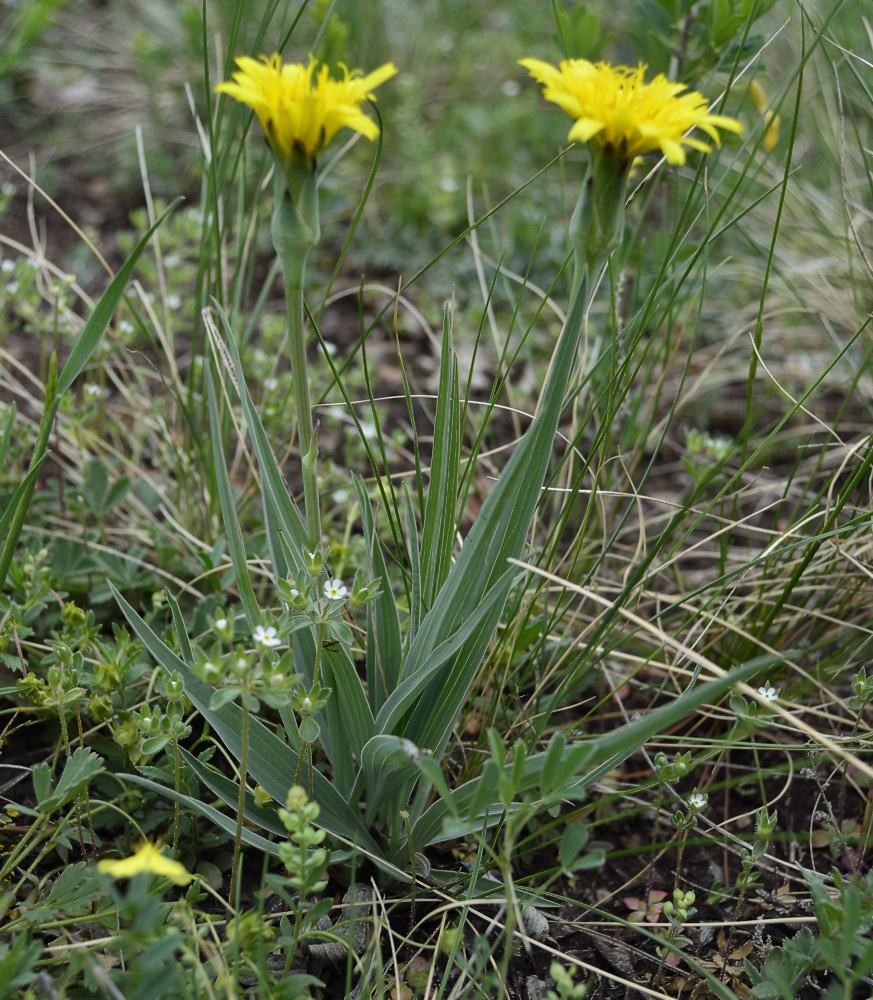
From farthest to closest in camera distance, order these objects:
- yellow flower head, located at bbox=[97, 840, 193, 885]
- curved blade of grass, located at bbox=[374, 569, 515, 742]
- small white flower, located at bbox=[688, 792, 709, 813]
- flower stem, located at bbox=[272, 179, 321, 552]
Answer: small white flower, located at bbox=[688, 792, 709, 813]
curved blade of grass, located at bbox=[374, 569, 515, 742]
flower stem, located at bbox=[272, 179, 321, 552]
yellow flower head, located at bbox=[97, 840, 193, 885]

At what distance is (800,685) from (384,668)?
26.2 inches

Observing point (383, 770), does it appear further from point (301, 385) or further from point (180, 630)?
point (301, 385)

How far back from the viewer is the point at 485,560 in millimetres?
987

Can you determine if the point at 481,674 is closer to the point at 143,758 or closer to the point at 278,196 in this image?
the point at 143,758

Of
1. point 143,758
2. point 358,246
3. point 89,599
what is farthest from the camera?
point 358,246

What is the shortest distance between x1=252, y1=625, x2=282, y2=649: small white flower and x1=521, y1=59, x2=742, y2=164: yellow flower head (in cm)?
55

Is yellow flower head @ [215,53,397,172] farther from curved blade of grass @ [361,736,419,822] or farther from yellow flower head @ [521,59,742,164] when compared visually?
curved blade of grass @ [361,736,419,822]

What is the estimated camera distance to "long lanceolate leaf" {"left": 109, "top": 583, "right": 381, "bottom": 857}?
3.28 feet

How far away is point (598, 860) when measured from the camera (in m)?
0.80

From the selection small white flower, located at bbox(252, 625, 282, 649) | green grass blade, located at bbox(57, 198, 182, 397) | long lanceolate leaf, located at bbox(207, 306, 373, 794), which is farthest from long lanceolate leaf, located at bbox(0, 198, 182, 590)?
small white flower, located at bbox(252, 625, 282, 649)

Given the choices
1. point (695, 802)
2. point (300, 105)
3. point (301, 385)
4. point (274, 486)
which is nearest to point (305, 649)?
point (274, 486)

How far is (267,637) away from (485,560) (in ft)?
0.85

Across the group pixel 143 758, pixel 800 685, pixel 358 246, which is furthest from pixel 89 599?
pixel 358 246

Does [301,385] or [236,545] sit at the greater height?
[301,385]
